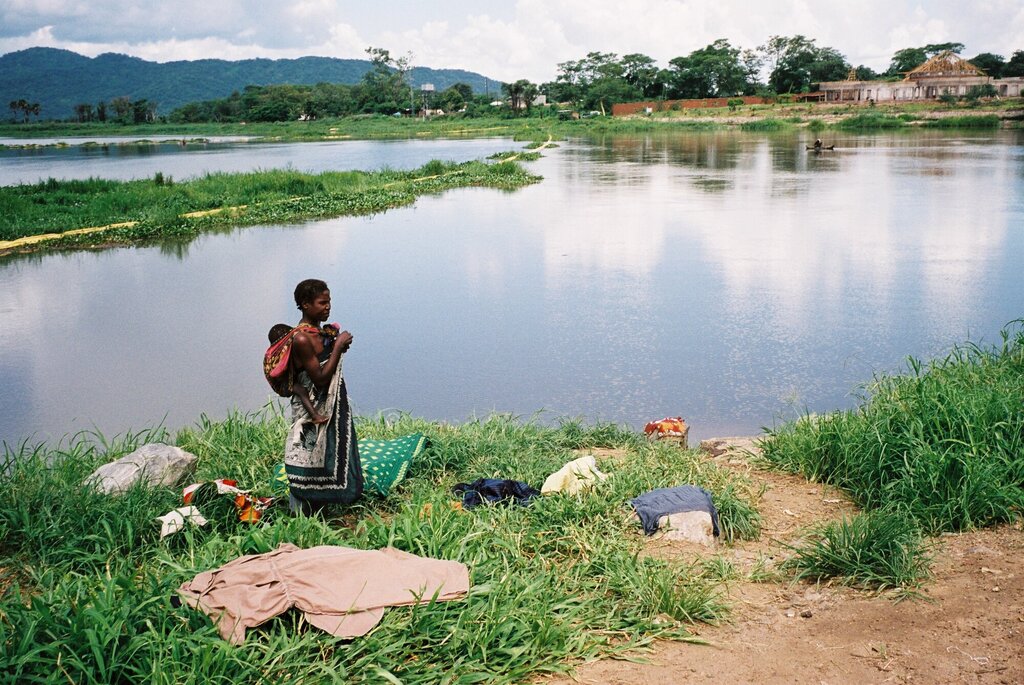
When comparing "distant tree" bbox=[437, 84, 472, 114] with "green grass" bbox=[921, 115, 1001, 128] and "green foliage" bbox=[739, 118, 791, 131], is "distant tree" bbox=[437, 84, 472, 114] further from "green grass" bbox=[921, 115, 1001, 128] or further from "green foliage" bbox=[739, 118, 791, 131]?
"green grass" bbox=[921, 115, 1001, 128]

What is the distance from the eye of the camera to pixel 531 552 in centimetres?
363

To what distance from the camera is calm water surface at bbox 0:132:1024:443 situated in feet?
22.2

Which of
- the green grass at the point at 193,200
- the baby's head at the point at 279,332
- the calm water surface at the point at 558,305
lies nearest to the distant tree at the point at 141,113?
the green grass at the point at 193,200

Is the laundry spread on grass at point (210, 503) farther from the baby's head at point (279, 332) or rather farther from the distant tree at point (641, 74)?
the distant tree at point (641, 74)

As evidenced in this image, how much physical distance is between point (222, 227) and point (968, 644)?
15267 millimetres

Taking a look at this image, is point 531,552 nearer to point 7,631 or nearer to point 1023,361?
point 7,631

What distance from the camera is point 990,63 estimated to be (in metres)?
67.4

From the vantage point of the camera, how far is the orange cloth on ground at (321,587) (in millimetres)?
2723

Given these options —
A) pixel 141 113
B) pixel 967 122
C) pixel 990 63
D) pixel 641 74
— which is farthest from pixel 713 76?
pixel 141 113

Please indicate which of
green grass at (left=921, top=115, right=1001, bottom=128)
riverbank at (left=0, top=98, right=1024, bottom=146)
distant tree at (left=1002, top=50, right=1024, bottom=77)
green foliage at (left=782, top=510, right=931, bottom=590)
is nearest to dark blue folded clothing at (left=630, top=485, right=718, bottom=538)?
green foliage at (left=782, top=510, right=931, bottom=590)

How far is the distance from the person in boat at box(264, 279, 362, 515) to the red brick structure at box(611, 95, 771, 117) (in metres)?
65.7

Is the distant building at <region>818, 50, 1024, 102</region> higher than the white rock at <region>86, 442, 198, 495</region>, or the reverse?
the distant building at <region>818, 50, 1024, 102</region>

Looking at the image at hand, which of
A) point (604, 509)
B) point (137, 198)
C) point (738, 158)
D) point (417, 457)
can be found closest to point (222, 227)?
point (137, 198)

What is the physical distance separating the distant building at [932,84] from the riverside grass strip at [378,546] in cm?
6247
